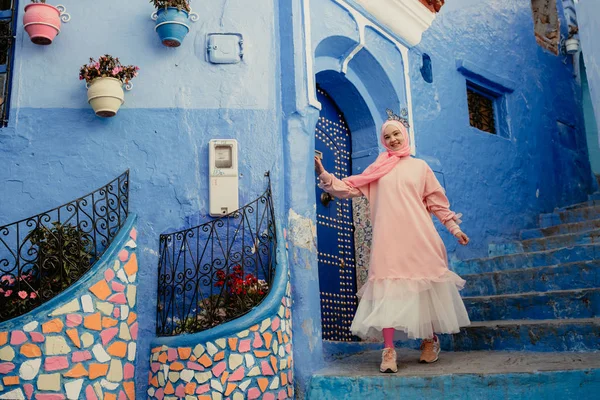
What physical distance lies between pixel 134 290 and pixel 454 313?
93.2 inches

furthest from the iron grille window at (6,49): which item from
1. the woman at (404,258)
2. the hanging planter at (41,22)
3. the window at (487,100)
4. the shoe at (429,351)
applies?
the window at (487,100)

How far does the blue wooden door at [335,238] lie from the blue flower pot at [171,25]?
1926 mm

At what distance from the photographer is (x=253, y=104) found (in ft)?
18.9

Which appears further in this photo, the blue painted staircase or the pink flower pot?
the pink flower pot

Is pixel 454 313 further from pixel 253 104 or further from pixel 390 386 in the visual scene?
pixel 253 104

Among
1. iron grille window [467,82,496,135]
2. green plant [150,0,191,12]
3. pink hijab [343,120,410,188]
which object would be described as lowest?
pink hijab [343,120,410,188]

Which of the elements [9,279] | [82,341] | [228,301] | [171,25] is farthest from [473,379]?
[171,25]

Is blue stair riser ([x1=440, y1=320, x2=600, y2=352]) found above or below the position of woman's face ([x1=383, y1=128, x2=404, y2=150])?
below

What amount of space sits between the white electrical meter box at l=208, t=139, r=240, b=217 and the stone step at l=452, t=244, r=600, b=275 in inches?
119

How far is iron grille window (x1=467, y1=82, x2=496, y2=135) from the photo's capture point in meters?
8.91

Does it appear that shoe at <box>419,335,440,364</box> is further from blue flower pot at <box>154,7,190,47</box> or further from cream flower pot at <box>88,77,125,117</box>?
blue flower pot at <box>154,7,190,47</box>

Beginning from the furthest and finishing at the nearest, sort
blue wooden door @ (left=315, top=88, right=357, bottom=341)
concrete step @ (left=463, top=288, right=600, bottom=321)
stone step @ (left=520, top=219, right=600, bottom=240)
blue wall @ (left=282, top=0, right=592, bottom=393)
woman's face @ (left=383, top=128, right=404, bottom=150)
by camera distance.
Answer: stone step @ (left=520, top=219, right=600, bottom=240)
blue wooden door @ (left=315, top=88, right=357, bottom=341)
blue wall @ (left=282, top=0, right=592, bottom=393)
woman's face @ (left=383, top=128, right=404, bottom=150)
concrete step @ (left=463, top=288, right=600, bottom=321)

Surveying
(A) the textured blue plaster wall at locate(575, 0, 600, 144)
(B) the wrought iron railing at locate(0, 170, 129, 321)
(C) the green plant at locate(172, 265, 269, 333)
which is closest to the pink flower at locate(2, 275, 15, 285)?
(B) the wrought iron railing at locate(0, 170, 129, 321)

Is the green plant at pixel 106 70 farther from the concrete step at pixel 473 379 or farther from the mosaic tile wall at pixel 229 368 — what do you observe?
the concrete step at pixel 473 379
